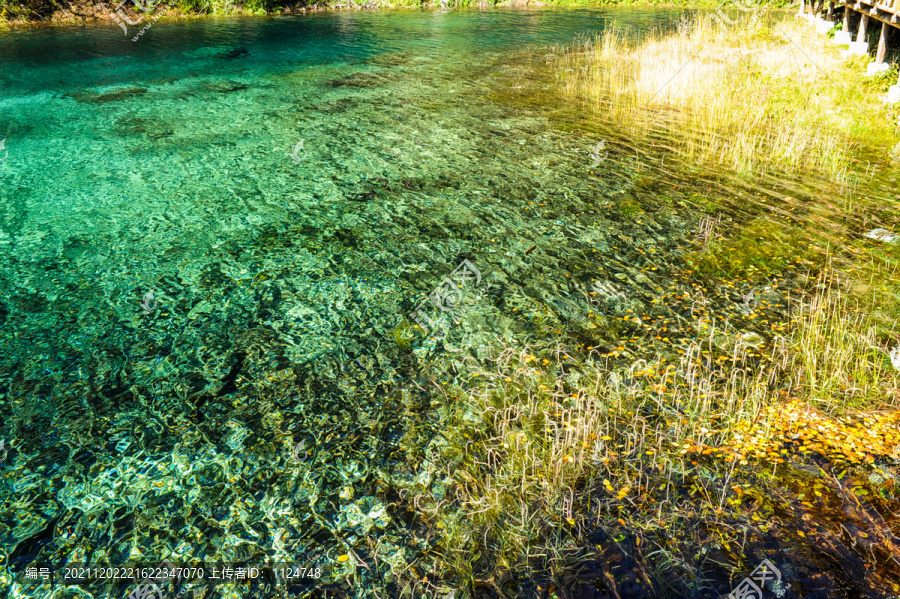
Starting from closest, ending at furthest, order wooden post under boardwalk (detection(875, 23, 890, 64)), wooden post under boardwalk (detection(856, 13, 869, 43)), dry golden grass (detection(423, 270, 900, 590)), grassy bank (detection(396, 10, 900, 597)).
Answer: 1. grassy bank (detection(396, 10, 900, 597))
2. dry golden grass (detection(423, 270, 900, 590))
3. wooden post under boardwalk (detection(875, 23, 890, 64))
4. wooden post under boardwalk (detection(856, 13, 869, 43))

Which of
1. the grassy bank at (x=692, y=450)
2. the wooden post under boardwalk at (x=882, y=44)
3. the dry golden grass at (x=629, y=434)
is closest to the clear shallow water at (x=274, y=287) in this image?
the grassy bank at (x=692, y=450)

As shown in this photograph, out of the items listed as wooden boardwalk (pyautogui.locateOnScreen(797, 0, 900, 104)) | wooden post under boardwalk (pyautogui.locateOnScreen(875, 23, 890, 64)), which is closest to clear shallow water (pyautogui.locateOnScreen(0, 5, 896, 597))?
wooden boardwalk (pyautogui.locateOnScreen(797, 0, 900, 104))

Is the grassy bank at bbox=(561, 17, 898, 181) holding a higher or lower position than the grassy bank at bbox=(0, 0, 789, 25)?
lower

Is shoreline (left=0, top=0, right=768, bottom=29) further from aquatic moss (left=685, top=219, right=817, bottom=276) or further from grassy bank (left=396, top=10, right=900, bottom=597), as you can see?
grassy bank (left=396, top=10, right=900, bottom=597)

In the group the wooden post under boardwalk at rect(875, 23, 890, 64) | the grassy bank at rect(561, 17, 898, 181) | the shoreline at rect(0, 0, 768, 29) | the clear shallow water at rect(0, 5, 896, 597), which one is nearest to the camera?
the clear shallow water at rect(0, 5, 896, 597)

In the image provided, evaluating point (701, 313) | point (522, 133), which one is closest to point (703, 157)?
point (522, 133)

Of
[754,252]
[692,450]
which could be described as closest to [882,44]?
[754,252]

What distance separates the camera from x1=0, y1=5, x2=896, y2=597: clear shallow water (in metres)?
5.21

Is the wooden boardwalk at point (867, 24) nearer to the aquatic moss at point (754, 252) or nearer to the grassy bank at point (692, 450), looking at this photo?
the aquatic moss at point (754, 252)

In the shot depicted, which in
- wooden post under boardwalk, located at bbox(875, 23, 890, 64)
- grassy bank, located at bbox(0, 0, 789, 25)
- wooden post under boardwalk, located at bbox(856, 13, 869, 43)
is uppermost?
grassy bank, located at bbox(0, 0, 789, 25)

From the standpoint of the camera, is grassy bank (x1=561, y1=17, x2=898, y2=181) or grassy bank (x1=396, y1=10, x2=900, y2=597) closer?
grassy bank (x1=396, y1=10, x2=900, y2=597)

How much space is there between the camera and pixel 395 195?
485 inches

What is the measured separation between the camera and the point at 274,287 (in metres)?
8.94

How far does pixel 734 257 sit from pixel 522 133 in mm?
8777
